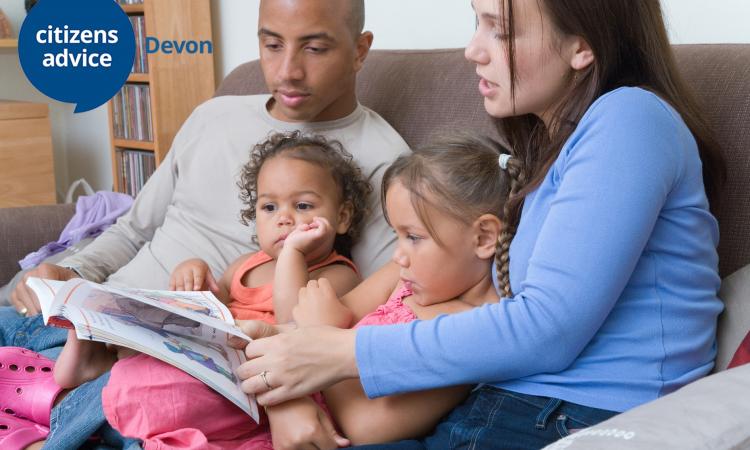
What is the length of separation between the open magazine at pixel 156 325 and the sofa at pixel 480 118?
54 centimetres

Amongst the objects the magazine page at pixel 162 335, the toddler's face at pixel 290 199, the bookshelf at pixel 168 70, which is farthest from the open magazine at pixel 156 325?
the bookshelf at pixel 168 70

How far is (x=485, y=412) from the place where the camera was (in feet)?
3.59

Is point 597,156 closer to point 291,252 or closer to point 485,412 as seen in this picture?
point 485,412

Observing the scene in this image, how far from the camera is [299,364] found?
112cm

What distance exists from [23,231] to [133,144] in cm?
175

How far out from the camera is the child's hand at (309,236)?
153cm

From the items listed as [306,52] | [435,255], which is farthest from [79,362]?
[306,52]

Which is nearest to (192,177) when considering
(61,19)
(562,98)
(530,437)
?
(562,98)

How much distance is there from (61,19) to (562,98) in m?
3.24

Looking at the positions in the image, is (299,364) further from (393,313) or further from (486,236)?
(486,236)

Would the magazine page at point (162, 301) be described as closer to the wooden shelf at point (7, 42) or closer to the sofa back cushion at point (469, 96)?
the sofa back cushion at point (469, 96)

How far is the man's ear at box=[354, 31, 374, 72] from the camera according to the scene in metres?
1.86

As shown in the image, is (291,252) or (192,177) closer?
(291,252)

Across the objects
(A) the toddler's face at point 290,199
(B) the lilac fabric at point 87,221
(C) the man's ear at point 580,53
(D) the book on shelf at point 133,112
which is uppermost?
(C) the man's ear at point 580,53
